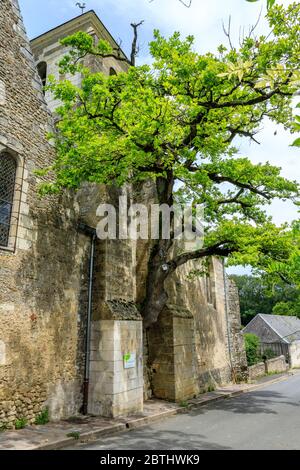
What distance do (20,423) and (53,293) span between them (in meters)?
2.62

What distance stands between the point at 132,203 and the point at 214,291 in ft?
28.2

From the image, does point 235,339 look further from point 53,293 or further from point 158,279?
point 53,293

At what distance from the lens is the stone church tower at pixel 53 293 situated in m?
6.96

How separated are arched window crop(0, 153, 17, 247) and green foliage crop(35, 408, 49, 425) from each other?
3500 mm

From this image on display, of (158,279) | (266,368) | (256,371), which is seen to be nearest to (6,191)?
(158,279)

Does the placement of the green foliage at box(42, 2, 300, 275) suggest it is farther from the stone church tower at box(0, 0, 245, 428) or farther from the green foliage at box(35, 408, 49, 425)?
Result: the green foliage at box(35, 408, 49, 425)

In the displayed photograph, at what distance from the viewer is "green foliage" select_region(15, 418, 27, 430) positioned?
6.43 m

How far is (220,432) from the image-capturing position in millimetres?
6973

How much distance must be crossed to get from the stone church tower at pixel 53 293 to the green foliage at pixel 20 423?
0.09 m

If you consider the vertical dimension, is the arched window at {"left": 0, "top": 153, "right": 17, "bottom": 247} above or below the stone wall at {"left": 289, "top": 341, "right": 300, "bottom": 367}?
above

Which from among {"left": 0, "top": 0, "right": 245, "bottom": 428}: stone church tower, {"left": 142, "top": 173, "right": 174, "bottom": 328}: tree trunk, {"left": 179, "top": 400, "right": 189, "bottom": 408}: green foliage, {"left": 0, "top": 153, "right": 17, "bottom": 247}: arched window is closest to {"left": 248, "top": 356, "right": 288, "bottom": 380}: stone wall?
{"left": 179, "top": 400, "right": 189, "bottom": 408}: green foliage

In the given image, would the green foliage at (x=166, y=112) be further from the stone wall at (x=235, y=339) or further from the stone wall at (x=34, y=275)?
the stone wall at (x=235, y=339)

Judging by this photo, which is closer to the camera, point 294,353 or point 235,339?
point 235,339
